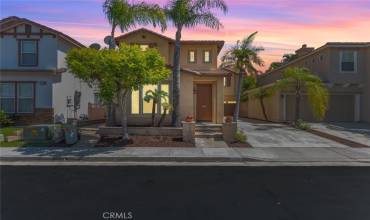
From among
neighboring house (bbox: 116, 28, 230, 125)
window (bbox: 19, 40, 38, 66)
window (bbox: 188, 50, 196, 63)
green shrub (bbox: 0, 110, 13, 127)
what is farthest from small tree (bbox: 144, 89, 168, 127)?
window (bbox: 19, 40, 38, 66)

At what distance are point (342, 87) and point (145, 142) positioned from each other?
63.6ft

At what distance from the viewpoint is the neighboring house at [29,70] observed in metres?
28.3

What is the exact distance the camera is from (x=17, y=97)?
28500 mm

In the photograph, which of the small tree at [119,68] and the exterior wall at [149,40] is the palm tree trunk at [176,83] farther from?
the exterior wall at [149,40]

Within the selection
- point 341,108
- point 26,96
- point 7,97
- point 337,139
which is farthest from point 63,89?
point 341,108

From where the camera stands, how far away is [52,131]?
19375mm

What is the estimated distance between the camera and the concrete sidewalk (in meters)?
15.7

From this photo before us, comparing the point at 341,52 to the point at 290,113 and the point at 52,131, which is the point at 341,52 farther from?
the point at 52,131

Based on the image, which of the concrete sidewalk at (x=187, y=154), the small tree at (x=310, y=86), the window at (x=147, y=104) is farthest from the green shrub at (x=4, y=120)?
the small tree at (x=310, y=86)

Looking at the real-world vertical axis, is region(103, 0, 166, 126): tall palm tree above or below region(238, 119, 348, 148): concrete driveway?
above

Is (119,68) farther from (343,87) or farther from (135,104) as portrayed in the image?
(343,87)

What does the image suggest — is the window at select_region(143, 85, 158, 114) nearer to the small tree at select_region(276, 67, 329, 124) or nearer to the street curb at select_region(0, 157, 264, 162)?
the street curb at select_region(0, 157, 264, 162)
